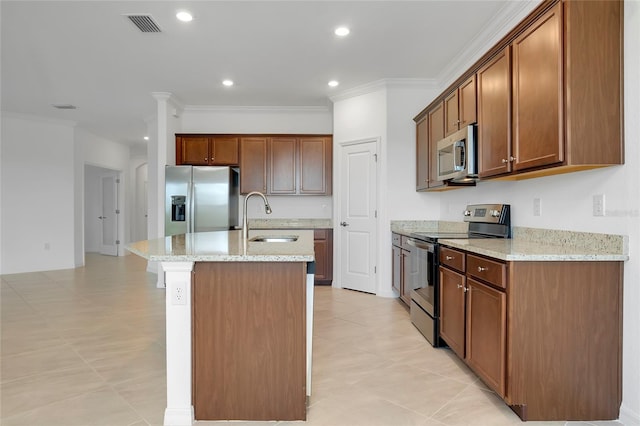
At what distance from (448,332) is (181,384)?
1.81 meters

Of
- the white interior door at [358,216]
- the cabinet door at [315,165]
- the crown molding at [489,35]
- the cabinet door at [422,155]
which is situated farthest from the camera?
the cabinet door at [315,165]

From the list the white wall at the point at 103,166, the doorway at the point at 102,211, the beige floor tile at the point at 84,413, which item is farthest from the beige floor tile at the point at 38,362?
the doorway at the point at 102,211

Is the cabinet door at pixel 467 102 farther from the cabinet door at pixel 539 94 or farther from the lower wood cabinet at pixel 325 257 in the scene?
the lower wood cabinet at pixel 325 257

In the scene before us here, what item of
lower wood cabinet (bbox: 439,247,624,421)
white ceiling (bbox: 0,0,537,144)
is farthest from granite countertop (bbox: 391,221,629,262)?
white ceiling (bbox: 0,0,537,144)

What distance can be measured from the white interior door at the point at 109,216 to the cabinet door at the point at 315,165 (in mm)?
5688

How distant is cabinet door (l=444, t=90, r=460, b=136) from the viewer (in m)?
3.38

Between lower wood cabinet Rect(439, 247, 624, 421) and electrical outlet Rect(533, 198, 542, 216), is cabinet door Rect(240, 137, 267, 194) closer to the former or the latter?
electrical outlet Rect(533, 198, 542, 216)

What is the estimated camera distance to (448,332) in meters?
2.76

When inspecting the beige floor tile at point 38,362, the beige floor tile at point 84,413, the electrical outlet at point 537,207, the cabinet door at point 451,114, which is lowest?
the beige floor tile at point 84,413

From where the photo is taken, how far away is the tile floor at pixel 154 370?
2.05 m

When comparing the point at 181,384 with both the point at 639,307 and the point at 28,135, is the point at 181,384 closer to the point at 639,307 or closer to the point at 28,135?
the point at 639,307

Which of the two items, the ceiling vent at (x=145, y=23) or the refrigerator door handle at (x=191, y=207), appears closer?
the ceiling vent at (x=145, y=23)

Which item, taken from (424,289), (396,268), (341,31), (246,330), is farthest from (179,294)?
(396,268)

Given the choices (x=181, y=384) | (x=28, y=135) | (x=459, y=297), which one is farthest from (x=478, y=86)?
(x=28, y=135)
